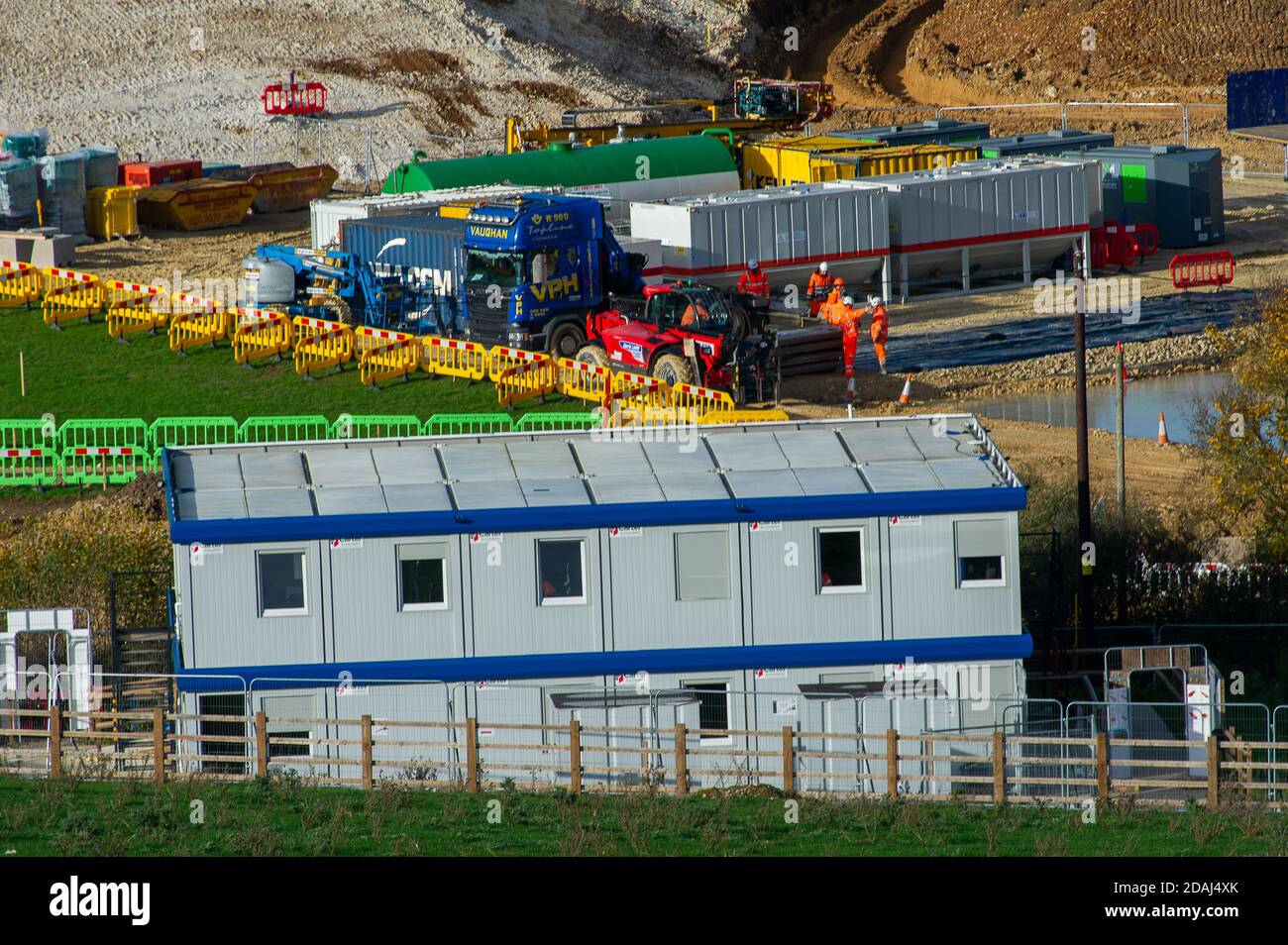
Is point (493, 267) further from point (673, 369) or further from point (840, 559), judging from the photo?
point (840, 559)

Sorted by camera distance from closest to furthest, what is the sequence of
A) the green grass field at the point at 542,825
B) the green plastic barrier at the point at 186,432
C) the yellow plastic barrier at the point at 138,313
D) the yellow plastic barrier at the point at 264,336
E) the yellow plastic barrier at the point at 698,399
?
the green grass field at the point at 542,825 < the green plastic barrier at the point at 186,432 < the yellow plastic barrier at the point at 698,399 < the yellow plastic barrier at the point at 264,336 < the yellow plastic barrier at the point at 138,313

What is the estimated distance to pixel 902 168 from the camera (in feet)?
181

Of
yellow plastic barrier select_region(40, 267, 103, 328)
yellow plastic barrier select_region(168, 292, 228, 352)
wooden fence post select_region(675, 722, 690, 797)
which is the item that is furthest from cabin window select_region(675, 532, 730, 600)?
yellow plastic barrier select_region(40, 267, 103, 328)

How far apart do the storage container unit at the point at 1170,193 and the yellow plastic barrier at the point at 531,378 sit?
23.2 m

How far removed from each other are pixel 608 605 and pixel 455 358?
676 inches

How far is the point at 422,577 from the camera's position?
2080 centimetres

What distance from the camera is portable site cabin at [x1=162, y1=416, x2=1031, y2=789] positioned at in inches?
807

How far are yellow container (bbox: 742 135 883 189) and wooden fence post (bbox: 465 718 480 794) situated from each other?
126ft

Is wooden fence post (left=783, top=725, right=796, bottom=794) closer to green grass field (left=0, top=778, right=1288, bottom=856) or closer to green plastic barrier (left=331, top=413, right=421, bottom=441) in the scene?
green grass field (left=0, top=778, right=1288, bottom=856)

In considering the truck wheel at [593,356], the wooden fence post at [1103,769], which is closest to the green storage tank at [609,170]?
the truck wheel at [593,356]

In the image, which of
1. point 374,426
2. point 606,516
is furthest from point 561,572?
point 374,426

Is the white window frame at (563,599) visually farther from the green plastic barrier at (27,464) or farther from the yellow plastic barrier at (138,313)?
the yellow plastic barrier at (138,313)

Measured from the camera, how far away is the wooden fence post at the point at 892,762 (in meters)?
18.5

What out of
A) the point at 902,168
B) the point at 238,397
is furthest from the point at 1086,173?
the point at 238,397
